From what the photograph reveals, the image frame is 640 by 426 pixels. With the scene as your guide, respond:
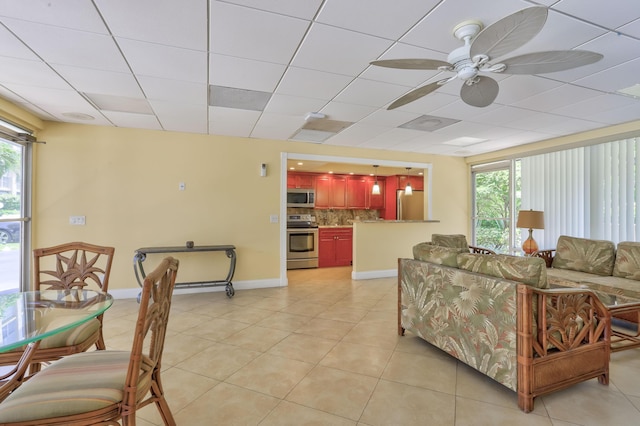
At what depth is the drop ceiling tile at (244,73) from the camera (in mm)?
2372

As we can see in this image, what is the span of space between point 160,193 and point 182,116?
52.6 inches

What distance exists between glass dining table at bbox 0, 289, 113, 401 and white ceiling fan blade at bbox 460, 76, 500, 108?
277 cm

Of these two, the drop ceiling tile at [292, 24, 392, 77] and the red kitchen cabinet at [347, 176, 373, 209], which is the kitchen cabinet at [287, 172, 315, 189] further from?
the drop ceiling tile at [292, 24, 392, 77]

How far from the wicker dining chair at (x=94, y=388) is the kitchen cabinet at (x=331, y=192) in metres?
5.75

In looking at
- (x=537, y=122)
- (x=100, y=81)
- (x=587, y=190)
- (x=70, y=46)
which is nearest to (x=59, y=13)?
(x=70, y=46)

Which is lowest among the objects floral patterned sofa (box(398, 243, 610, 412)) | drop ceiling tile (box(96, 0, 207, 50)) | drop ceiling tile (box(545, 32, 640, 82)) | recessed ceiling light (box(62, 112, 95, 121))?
floral patterned sofa (box(398, 243, 610, 412))

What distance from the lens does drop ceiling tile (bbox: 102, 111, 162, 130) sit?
368 cm

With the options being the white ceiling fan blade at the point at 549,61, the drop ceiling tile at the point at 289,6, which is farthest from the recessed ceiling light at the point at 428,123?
the drop ceiling tile at the point at 289,6

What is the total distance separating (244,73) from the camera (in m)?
2.56

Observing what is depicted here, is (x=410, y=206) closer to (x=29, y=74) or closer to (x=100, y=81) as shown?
(x=100, y=81)

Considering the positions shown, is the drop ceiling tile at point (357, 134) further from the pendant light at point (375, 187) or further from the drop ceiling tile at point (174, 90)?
the drop ceiling tile at point (174, 90)

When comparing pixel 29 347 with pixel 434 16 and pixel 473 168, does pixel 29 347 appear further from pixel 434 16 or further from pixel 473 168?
pixel 473 168

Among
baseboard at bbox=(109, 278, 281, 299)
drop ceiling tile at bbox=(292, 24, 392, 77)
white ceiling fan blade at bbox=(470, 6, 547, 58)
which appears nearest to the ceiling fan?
white ceiling fan blade at bbox=(470, 6, 547, 58)

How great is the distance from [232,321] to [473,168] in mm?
5721
